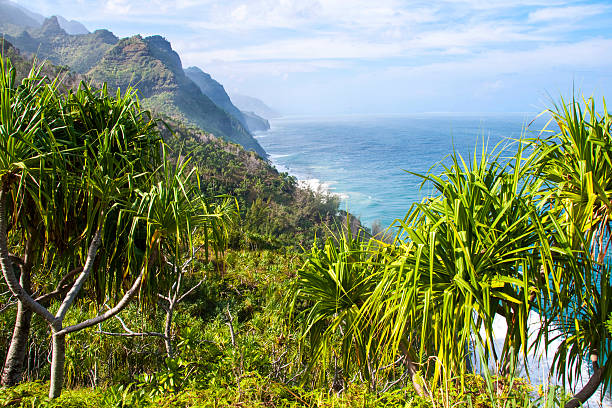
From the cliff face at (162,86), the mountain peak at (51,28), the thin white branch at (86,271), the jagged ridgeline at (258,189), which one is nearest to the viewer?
the thin white branch at (86,271)

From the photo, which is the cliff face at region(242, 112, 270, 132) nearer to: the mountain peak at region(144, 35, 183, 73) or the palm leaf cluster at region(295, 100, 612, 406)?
the mountain peak at region(144, 35, 183, 73)

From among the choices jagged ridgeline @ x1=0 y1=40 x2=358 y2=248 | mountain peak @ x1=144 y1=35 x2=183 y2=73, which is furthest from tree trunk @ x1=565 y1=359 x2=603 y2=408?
mountain peak @ x1=144 y1=35 x2=183 y2=73

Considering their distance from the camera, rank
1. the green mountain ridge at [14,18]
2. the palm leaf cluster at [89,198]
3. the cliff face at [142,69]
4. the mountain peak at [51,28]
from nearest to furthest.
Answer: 1. the palm leaf cluster at [89,198]
2. the cliff face at [142,69]
3. the green mountain ridge at [14,18]
4. the mountain peak at [51,28]

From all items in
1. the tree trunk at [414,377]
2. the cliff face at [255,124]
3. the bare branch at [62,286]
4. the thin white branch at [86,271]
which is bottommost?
the tree trunk at [414,377]

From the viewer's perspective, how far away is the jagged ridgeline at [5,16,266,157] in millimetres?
68375

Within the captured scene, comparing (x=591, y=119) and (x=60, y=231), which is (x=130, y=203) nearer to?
Answer: (x=60, y=231)

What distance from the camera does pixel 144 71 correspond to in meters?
73.1

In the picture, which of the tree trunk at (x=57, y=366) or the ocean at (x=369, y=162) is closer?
the tree trunk at (x=57, y=366)

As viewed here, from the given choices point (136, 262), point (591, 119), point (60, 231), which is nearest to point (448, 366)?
point (591, 119)

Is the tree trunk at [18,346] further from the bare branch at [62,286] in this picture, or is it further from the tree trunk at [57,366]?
the tree trunk at [57,366]

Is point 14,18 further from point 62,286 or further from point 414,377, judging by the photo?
point 414,377

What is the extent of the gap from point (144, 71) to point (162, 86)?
432 cm

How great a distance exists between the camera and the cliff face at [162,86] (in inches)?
2682

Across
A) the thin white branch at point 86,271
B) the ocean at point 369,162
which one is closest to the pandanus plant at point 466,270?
the thin white branch at point 86,271
